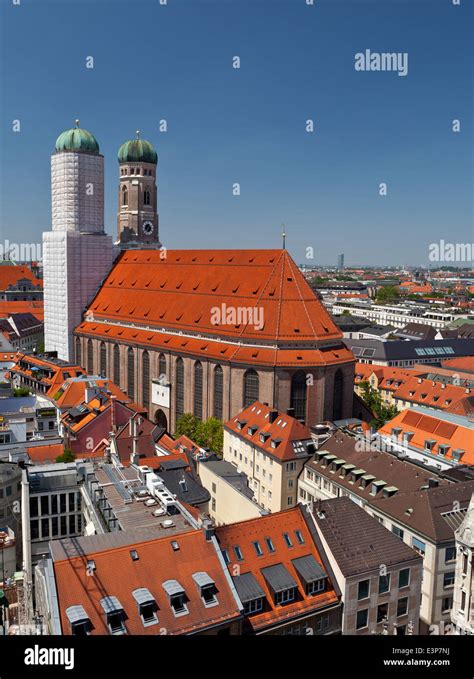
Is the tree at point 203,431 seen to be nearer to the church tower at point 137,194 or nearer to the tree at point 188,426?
the tree at point 188,426

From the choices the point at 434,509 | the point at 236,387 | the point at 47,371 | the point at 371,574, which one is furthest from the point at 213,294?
the point at 371,574

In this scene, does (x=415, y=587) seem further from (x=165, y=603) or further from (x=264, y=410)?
(x=264, y=410)

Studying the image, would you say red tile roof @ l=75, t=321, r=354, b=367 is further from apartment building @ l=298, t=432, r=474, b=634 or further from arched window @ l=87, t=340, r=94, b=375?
apartment building @ l=298, t=432, r=474, b=634

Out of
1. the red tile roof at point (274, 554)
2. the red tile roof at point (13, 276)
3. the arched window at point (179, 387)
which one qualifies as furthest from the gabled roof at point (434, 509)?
the red tile roof at point (13, 276)

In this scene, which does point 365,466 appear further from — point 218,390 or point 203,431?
point 218,390

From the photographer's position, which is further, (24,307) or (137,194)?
(24,307)

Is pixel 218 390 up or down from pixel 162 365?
down
